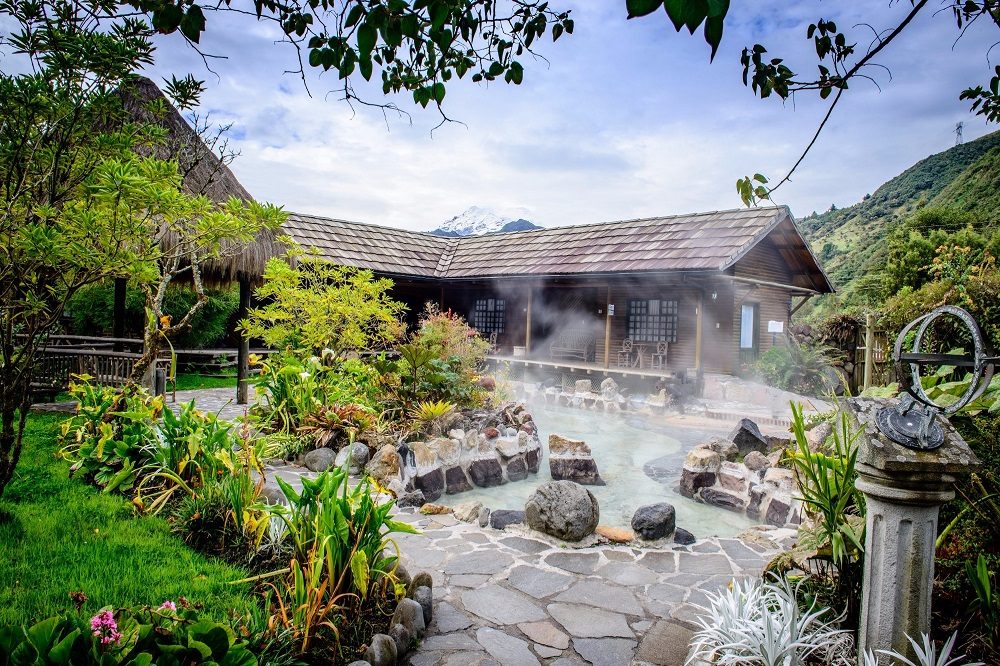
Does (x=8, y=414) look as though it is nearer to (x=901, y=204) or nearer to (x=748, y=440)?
(x=748, y=440)

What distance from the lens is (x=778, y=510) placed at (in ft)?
16.7

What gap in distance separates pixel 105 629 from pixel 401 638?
1.29 metres

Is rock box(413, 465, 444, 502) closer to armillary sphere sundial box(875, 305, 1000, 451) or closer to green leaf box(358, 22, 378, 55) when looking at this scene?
armillary sphere sundial box(875, 305, 1000, 451)

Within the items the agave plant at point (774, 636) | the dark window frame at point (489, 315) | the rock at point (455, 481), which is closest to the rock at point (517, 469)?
the rock at point (455, 481)

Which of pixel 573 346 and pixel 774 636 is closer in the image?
pixel 774 636

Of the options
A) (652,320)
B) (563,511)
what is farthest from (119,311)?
(652,320)

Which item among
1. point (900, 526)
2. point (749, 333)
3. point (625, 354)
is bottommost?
point (900, 526)

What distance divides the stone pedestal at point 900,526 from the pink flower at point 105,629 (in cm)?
263

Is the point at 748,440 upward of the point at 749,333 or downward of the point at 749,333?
downward

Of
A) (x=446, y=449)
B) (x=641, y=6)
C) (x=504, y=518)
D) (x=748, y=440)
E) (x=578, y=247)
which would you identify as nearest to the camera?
(x=641, y=6)

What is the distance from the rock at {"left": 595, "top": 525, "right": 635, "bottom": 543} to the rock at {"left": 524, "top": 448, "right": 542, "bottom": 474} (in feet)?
7.61

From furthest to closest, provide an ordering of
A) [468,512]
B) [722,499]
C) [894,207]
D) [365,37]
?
[894,207]
[722,499]
[468,512]
[365,37]

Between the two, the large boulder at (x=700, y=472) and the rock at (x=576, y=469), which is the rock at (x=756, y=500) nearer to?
the large boulder at (x=700, y=472)

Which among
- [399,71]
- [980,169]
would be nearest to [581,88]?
[399,71]
